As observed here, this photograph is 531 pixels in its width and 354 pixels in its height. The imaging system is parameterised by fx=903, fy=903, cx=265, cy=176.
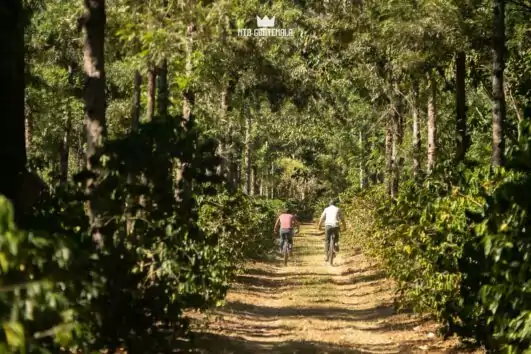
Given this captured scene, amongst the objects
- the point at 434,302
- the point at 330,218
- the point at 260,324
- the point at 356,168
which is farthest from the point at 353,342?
the point at 356,168

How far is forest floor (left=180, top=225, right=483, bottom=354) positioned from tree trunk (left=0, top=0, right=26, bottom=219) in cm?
268

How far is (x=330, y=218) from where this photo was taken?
74.5 ft

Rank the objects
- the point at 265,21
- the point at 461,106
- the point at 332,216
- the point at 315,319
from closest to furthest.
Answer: the point at 315,319 < the point at 461,106 < the point at 265,21 < the point at 332,216

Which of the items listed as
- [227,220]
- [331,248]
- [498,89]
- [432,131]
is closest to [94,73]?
[498,89]

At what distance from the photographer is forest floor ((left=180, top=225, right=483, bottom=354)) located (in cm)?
1166

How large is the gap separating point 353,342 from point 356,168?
42416 millimetres

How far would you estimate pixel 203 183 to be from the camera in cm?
1212

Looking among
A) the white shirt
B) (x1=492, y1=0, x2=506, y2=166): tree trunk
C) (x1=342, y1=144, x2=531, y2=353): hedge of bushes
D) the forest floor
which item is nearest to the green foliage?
the forest floor

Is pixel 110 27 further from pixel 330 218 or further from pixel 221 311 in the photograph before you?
pixel 330 218

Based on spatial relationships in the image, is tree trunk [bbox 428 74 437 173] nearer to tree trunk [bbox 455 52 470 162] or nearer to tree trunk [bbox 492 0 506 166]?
tree trunk [bbox 455 52 470 162]

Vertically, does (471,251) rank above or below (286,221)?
above

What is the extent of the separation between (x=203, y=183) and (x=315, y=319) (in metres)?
3.62

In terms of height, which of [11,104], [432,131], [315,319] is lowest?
[315,319]

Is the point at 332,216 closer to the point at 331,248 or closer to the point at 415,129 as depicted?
the point at 331,248
